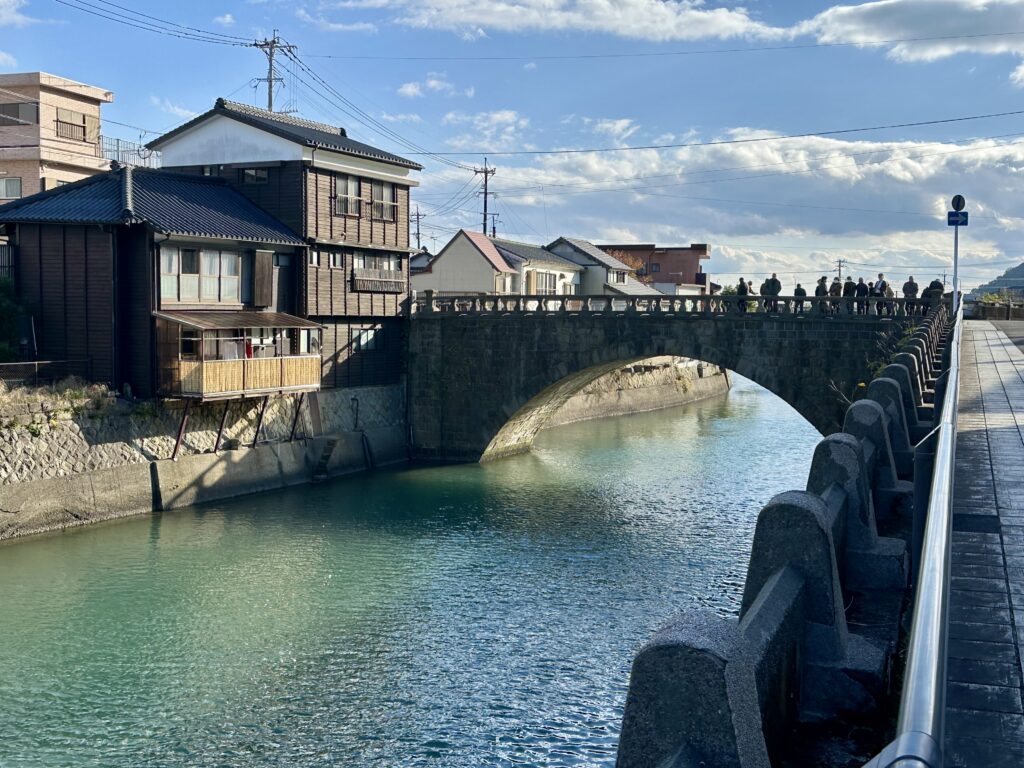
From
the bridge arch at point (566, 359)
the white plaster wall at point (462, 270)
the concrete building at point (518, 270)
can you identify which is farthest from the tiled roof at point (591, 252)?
the bridge arch at point (566, 359)

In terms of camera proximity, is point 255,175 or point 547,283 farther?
point 547,283

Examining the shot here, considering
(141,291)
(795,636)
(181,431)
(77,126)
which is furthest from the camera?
(77,126)

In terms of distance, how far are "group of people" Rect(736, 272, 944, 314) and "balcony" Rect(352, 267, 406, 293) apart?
38.7ft

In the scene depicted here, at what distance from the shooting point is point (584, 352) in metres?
34.2

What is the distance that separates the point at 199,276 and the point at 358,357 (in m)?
7.38

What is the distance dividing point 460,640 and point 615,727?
156 inches

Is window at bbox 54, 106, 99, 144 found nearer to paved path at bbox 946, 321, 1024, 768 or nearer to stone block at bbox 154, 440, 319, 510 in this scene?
stone block at bbox 154, 440, 319, 510

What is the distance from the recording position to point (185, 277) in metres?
27.9

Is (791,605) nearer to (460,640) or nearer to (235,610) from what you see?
(460,640)

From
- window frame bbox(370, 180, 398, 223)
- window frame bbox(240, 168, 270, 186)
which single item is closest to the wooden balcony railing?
window frame bbox(240, 168, 270, 186)

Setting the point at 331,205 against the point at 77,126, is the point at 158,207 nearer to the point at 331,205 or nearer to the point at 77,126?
the point at 331,205

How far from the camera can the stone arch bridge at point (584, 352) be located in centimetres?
3031

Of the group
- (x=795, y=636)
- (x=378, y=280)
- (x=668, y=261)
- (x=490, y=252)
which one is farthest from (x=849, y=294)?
(x=668, y=261)

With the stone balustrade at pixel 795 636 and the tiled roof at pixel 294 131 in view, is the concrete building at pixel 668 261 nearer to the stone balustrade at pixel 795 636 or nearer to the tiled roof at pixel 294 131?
the tiled roof at pixel 294 131
